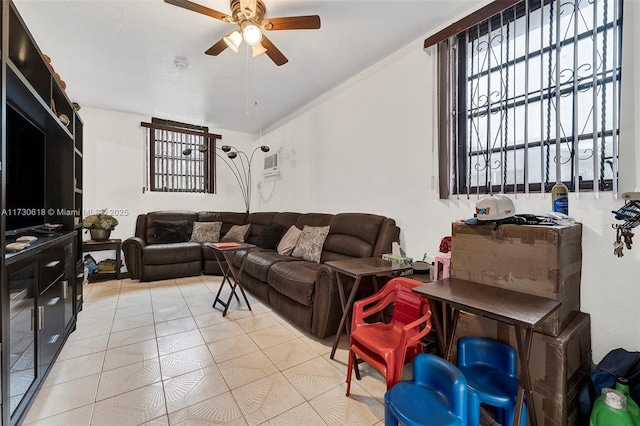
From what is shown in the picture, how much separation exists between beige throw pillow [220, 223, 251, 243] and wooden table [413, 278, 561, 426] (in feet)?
12.0

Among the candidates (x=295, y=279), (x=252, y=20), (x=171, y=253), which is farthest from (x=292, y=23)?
(x=171, y=253)

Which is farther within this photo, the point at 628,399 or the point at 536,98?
the point at 536,98

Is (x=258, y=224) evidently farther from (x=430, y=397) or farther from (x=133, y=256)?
(x=430, y=397)

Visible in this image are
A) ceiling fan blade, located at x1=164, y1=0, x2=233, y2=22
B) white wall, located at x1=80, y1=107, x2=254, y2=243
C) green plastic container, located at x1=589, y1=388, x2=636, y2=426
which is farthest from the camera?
white wall, located at x1=80, y1=107, x2=254, y2=243

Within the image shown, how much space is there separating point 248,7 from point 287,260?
7.31 feet

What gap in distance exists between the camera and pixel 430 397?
1187mm

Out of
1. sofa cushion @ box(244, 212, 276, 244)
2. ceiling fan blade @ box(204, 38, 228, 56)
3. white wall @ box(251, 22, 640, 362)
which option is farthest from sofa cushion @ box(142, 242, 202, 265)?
ceiling fan blade @ box(204, 38, 228, 56)

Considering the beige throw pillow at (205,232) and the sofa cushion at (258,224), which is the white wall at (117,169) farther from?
the sofa cushion at (258,224)

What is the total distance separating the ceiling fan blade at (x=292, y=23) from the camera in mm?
→ 1950

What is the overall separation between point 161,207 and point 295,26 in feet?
13.4

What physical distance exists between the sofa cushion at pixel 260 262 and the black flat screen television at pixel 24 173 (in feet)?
5.77

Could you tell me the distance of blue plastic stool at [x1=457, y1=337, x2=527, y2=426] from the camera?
3.95 feet

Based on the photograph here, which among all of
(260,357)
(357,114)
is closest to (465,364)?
(260,357)

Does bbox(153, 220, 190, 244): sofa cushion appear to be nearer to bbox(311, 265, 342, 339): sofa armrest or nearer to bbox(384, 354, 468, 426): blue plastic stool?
bbox(311, 265, 342, 339): sofa armrest
